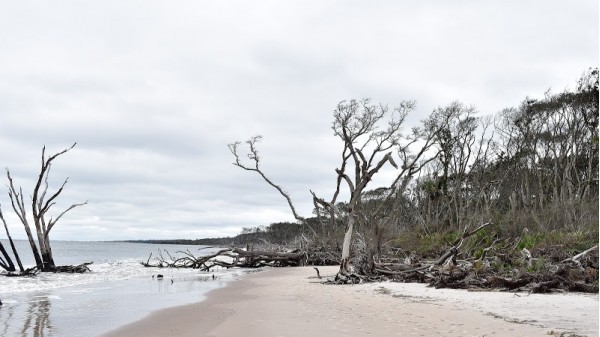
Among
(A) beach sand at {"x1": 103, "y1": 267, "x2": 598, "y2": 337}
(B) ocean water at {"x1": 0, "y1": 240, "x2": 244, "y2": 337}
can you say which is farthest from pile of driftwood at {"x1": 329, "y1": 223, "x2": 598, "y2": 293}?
(B) ocean water at {"x1": 0, "y1": 240, "x2": 244, "y2": 337}

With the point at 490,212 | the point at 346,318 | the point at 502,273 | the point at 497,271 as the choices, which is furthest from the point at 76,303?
the point at 490,212

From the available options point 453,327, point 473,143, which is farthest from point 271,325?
point 473,143

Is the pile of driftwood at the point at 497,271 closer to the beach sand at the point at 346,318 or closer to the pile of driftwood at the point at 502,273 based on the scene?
the pile of driftwood at the point at 502,273

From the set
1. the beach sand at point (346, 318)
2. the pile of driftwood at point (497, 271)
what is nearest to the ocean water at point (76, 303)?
the beach sand at point (346, 318)

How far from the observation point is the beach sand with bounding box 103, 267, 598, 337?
6.88m

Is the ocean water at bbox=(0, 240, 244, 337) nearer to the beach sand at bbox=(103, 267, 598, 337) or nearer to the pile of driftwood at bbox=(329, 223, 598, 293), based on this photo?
the beach sand at bbox=(103, 267, 598, 337)

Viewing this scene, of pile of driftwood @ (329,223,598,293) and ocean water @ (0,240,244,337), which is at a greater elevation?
pile of driftwood @ (329,223,598,293)

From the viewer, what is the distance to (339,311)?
9.12 m

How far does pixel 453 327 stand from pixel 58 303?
8974mm

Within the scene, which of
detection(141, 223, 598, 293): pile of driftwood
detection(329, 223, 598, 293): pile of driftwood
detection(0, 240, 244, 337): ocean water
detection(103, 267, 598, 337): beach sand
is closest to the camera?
detection(103, 267, 598, 337): beach sand

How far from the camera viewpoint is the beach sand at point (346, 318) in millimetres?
6883

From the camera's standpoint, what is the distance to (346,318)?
27.0 ft

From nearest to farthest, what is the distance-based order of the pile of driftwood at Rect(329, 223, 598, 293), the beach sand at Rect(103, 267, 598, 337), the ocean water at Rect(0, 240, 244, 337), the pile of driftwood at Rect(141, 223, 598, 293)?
1. the beach sand at Rect(103, 267, 598, 337)
2. the ocean water at Rect(0, 240, 244, 337)
3. the pile of driftwood at Rect(329, 223, 598, 293)
4. the pile of driftwood at Rect(141, 223, 598, 293)

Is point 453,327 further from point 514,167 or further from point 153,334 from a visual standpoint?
point 514,167
